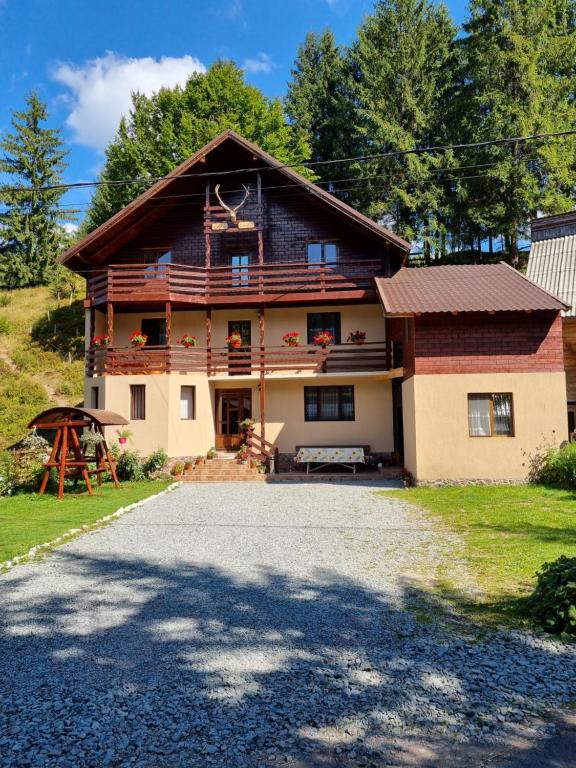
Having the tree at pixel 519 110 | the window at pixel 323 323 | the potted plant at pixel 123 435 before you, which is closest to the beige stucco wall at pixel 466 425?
the window at pixel 323 323

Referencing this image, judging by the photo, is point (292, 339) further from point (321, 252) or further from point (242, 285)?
point (321, 252)

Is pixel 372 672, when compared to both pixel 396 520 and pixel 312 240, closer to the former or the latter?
pixel 396 520

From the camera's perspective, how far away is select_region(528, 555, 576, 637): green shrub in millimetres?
4535

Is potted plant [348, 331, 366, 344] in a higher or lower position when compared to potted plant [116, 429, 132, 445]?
higher

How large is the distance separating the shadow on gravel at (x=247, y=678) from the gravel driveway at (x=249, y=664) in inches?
0.5

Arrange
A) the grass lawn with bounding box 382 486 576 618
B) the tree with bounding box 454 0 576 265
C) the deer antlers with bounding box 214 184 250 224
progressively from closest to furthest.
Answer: the grass lawn with bounding box 382 486 576 618, the deer antlers with bounding box 214 184 250 224, the tree with bounding box 454 0 576 265

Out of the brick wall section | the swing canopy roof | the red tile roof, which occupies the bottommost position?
the swing canopy roof

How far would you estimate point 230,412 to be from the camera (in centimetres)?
2089

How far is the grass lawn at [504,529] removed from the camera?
19.1 ft

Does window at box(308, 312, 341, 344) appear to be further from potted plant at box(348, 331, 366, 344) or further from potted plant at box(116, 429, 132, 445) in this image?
potted plant at box(116, 429, 132, 445)

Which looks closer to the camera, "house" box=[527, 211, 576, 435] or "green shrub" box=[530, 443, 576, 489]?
"green shrub" box=[530, 443, 576, 489]

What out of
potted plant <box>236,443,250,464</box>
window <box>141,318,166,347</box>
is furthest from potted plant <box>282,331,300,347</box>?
window <box>141,318,166,347</box>

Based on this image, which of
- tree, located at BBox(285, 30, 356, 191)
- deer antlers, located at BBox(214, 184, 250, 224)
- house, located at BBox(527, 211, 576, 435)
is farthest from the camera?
tree, located at BBox(285, 30, 356, 191)

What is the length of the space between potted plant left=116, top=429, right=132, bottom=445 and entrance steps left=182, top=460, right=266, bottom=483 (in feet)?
8.43
